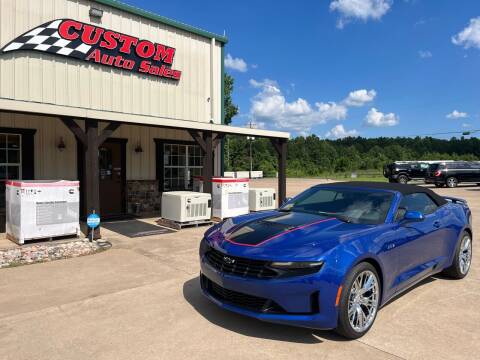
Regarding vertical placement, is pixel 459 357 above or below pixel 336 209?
below

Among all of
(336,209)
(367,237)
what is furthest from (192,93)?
(367,237)

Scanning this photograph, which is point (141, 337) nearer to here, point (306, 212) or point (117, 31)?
point (306, 212)

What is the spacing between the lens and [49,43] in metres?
9.16

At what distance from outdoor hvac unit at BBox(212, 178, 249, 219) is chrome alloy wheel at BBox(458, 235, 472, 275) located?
5.80m

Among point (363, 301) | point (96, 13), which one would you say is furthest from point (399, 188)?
point (96, 13)

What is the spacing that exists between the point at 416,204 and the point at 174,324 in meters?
3.16

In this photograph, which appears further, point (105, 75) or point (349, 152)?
point (349, 152)

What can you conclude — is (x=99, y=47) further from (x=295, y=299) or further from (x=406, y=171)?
(x=406, y=171)

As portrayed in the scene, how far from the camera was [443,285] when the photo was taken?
4910 mm

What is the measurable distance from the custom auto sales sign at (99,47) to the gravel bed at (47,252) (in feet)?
16.4

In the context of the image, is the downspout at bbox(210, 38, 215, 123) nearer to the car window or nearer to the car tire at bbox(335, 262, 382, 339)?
the car window

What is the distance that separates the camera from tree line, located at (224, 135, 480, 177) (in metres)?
73.0

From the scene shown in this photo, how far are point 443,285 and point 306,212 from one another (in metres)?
2.10

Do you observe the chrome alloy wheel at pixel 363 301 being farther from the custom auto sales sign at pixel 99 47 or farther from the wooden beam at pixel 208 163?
the custom auto sales sign at pixel 99 47
